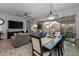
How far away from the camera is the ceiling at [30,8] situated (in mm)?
1728

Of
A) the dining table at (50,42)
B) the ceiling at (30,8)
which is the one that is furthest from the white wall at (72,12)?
the dining table at (50,42)

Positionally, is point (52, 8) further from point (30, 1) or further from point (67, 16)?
point (30, 1)

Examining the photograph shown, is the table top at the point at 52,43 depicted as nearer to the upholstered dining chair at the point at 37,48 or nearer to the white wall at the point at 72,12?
the upholstered dining chair at the point at 37,48

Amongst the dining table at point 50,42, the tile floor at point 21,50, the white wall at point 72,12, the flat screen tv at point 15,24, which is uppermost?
the white wall at point 72,12

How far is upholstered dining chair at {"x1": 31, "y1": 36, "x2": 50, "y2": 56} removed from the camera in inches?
69.0

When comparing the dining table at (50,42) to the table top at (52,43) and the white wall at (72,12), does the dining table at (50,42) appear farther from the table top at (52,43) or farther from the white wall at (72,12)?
the white wall at (72,12)

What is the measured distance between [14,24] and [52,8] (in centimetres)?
93

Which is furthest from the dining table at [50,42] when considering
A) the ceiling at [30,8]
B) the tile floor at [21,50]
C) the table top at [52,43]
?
the ceiling at [30,8]

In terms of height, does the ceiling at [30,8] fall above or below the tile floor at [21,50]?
above

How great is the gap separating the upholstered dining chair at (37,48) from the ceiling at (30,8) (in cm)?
53

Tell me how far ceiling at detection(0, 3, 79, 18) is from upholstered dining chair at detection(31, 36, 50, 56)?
0.53 metres

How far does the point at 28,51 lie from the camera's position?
6.07 ft

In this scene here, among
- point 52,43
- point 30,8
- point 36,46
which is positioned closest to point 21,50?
point 36,46

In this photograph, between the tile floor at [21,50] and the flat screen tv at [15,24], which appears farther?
the flat screen tv at [15,24]
